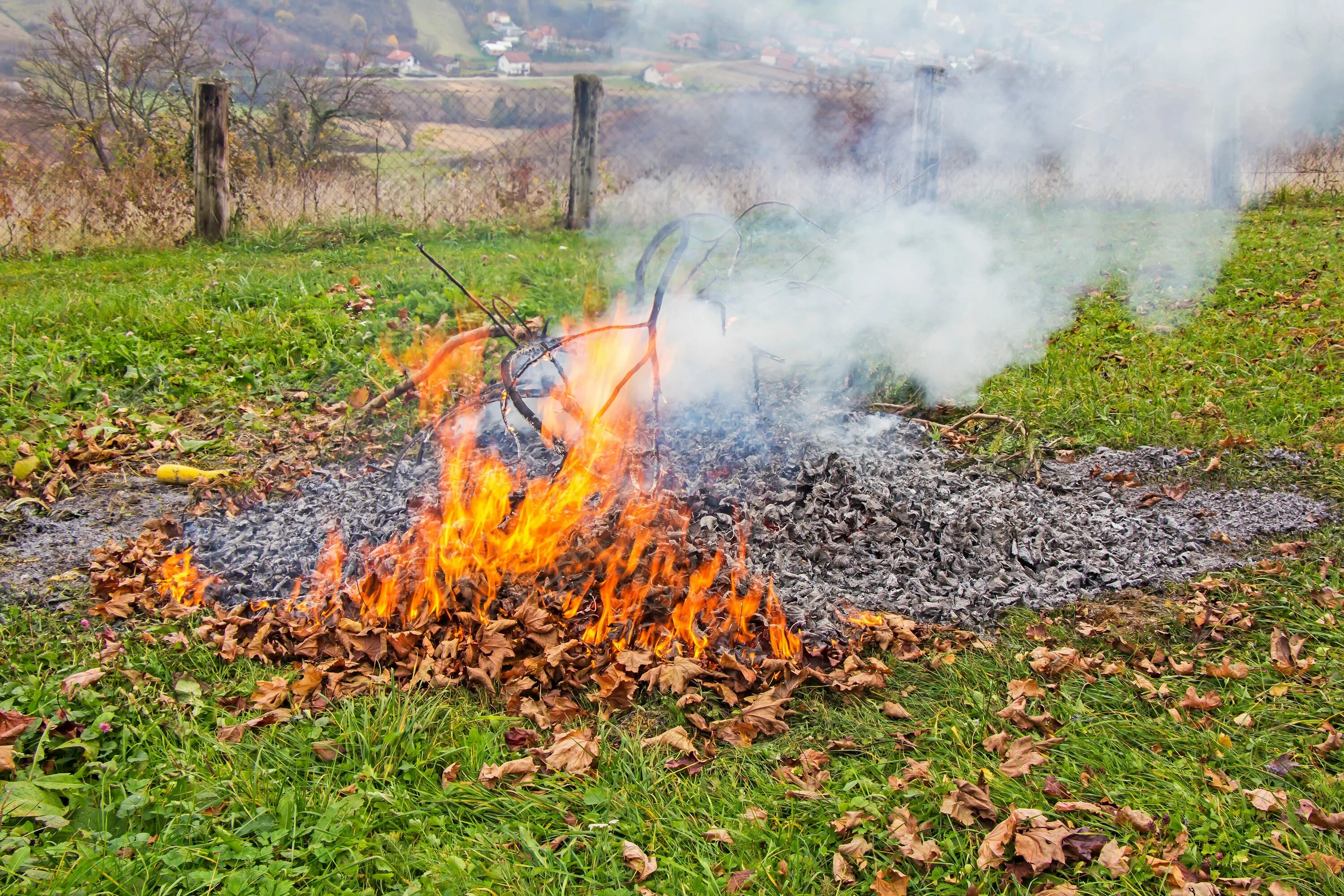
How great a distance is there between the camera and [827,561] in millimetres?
3709

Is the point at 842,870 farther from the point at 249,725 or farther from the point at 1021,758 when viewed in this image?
the point at 249,725

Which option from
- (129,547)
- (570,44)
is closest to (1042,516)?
(129,547)

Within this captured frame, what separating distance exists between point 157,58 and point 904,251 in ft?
35.9

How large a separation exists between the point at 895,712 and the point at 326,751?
1988 millimetres

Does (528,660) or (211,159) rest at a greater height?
(211,159)

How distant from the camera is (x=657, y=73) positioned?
37.8 feet

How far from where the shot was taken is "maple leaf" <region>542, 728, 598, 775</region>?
2699 mm

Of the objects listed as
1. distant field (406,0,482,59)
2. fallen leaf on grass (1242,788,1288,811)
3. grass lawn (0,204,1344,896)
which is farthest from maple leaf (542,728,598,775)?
distant field (406,0,482,59)

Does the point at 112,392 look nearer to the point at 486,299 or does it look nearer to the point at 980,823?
the point at 486,299

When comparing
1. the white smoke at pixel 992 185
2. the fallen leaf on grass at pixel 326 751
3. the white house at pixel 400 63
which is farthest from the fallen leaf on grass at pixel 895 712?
the white house at pixel 400 63

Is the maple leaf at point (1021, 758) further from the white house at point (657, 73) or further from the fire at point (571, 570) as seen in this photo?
the white house at point (657, 73)

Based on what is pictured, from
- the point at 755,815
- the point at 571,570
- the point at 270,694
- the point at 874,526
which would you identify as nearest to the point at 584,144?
the point at 874,526

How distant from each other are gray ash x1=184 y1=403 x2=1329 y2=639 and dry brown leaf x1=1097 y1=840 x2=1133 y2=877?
1.18m

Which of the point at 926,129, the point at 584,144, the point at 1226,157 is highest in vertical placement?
the point at 1226,157
